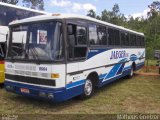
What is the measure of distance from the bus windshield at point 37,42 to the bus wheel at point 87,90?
6.83 feet

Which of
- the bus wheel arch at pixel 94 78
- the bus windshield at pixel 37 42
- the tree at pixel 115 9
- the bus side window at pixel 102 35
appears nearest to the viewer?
the bus windshield at pixel 37 42

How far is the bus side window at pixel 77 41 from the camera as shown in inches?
325

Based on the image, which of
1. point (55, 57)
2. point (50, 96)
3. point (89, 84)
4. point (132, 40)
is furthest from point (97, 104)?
point (132, 40)

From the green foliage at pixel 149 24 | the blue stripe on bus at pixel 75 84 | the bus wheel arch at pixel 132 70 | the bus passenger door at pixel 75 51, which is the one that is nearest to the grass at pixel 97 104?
the blue stripe on bus at pixel 75 84

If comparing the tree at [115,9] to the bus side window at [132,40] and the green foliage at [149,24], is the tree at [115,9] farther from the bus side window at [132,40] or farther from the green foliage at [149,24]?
the bus side window at [132,40]

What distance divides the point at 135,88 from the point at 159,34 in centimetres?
4586

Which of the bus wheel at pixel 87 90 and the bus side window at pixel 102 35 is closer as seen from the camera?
the bus wheel at pixel 87 90

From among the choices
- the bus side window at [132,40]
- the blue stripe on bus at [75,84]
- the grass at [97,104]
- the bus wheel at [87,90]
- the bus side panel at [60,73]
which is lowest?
the grass at [97,104]

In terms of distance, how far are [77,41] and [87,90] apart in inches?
77.4

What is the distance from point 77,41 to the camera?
28.6 feet

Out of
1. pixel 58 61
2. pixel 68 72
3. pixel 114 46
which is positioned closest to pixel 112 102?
pixel 68 72

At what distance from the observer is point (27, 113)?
7879 millimetres

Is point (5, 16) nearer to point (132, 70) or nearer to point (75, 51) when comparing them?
point (75, 51)

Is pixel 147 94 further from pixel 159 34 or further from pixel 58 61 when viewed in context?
pixel 159 34
